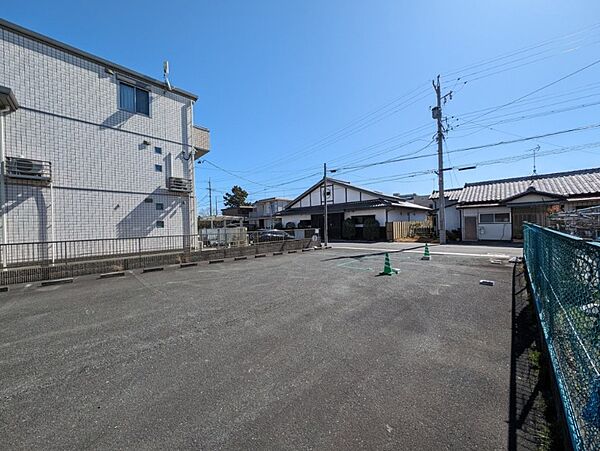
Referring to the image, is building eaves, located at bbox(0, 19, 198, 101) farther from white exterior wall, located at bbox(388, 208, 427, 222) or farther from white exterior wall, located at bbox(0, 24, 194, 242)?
white exterior wall, located at bbox(388, 208, 427, 222)

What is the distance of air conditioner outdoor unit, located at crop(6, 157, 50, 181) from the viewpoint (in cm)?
880

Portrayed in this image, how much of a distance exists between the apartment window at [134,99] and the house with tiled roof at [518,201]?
74.2 ft

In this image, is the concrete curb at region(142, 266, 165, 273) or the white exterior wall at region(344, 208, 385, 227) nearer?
the concrete curb at region(142, 266, 165, 273)

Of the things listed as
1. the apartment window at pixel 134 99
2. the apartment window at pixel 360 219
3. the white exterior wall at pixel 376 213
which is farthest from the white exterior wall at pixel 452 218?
the apartment window at pixel 134 99

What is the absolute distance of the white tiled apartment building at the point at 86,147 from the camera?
905 centimetres

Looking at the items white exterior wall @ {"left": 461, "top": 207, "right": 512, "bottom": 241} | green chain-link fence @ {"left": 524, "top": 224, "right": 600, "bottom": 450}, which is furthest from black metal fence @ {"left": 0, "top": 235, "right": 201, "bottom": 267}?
white exterior wall @ {"left": 461, "top": 207, "right": 512, "bottom": 241}

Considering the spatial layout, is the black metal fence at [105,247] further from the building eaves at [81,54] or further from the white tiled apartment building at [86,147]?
the building eaves at [81,54]

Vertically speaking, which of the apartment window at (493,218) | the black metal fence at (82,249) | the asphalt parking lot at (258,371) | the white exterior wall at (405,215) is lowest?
the asphalt parking lot at (258,371)

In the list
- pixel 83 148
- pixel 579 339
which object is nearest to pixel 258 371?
pixel 579 339

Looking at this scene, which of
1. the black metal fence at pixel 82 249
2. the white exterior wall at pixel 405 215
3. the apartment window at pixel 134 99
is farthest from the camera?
the white exterior wall at pixel 405 215

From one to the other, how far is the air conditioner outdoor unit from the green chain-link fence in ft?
43.7

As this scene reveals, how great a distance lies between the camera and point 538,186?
20812 millimetres

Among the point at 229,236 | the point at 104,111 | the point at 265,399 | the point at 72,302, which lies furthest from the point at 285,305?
the point at 104,111

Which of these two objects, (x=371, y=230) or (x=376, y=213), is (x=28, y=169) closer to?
(x=371, y=230)
